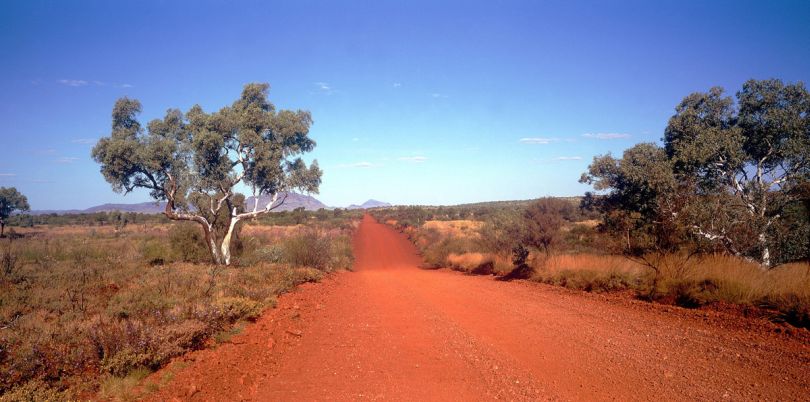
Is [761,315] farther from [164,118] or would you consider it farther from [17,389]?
[164,118]

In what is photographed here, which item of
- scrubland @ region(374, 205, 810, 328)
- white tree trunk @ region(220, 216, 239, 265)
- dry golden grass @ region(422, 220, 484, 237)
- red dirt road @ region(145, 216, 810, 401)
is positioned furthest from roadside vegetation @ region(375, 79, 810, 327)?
dry golden grass @ region(422, 220, 484, 237)

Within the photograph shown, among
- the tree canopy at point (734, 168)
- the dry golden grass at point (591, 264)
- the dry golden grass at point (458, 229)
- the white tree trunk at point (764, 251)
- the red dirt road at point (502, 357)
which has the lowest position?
the red dirt road at point (502, 357)

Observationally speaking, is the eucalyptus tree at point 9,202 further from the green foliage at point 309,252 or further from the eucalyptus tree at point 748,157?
the eucalyptus tree at point 748,157

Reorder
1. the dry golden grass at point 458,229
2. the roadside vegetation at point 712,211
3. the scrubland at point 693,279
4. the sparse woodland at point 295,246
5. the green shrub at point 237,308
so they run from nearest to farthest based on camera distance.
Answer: the sparse woodland at point 295,246 < the scrubland at point 693,279 < the green shrub at point 237,308 < the roadside vegetation at point 712,211 < the dry golden grass at point 458,229

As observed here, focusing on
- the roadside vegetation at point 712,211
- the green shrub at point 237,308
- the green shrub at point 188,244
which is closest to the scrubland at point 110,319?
the green shrub at point 237,308

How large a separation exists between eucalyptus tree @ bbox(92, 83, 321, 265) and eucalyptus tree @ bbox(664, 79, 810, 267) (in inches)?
545

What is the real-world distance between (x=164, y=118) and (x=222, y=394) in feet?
44.3

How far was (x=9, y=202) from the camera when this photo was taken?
45781mm

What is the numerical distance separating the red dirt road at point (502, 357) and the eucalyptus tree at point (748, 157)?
13.2ft

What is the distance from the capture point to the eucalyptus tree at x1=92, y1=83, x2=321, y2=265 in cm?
1438

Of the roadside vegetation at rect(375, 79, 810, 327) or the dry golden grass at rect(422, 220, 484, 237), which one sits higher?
the roadside vegetation at rect(375, 79, 810, 327)

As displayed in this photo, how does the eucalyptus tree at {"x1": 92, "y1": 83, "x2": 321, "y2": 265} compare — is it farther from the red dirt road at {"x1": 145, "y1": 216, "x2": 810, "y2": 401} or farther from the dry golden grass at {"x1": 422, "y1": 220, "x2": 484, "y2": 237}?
the dry golden grass at {"x1": 422, "y1": 220, "x2": 484, "y2": 237}

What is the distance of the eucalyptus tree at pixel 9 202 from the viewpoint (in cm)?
4460

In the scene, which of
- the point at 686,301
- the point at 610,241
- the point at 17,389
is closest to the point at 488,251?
the point at 610,241
